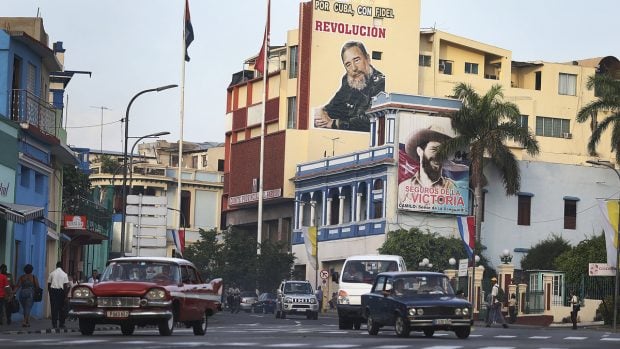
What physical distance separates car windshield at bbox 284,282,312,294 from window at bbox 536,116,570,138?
48038mm

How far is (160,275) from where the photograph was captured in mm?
30281

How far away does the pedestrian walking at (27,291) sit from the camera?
124 feet

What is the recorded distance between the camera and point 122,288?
28.9 meters

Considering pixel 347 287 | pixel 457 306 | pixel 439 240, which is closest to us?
pixel 457 306

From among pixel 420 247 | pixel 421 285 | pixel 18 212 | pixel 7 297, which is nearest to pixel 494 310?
pixel 421 285

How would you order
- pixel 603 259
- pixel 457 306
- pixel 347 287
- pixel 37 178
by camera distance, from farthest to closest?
1. pixel 603 259
2. pixel 37 178
3. pixel 347 287
4. pixel 457 306

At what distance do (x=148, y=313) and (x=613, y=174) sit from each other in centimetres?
7654

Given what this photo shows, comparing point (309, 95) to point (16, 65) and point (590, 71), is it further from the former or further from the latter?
point (16, 65)

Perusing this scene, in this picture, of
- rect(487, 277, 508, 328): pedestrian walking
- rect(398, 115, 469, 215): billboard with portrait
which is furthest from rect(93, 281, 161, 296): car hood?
rect(398, 115, 469, 215): billboard with portrait

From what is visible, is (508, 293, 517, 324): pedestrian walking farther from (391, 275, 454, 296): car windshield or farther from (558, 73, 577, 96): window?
(558, 73, 577, 96): window

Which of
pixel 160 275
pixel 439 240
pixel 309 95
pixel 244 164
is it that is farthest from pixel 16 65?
pixel 244 164

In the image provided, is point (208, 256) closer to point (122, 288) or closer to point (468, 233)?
point (468, 233)

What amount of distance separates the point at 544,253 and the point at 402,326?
63.5 meters

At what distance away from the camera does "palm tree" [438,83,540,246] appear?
297 feet
